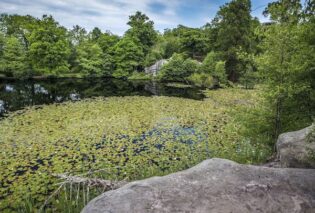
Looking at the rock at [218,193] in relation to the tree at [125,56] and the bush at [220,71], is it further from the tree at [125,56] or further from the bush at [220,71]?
the tree at [125,56]

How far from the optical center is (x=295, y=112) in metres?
4.98

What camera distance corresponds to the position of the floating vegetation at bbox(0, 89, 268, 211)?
609 centimetres

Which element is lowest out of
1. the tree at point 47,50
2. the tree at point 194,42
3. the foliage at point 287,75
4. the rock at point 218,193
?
the rock at point 218,193

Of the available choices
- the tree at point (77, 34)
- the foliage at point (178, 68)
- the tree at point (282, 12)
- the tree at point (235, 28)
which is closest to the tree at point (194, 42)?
the tree at point (235, 28)

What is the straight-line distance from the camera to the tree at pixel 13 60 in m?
27.6

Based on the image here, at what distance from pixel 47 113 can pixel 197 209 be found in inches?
489

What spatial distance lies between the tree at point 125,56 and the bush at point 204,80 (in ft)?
32.4

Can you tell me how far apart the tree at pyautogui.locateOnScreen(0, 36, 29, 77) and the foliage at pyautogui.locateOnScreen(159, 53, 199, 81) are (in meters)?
17.4

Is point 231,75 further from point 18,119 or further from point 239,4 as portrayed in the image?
point 18,119

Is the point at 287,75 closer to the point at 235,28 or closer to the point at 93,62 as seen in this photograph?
the point at 235,28

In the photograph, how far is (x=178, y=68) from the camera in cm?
2747

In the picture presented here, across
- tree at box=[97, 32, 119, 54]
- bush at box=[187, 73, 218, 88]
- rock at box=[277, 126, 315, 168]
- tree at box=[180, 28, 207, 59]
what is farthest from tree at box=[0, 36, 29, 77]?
rock at box=[277, 126, 315, 168]

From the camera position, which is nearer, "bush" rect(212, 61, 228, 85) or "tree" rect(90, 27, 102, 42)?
"bush" rect(212, 61, 228, 85)

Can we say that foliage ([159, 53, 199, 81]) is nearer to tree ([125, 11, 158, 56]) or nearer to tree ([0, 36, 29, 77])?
tree ([125, 11, 158, 56])
